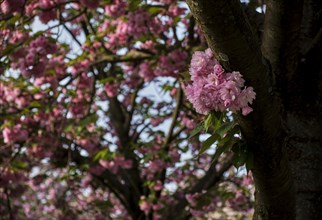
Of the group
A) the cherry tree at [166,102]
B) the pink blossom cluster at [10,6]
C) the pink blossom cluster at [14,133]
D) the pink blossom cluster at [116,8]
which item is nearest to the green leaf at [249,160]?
the cherry tree at [166,102]

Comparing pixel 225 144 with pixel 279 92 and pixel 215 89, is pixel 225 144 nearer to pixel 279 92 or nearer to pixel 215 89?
pixel 215 89

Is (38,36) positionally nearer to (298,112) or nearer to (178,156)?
(178,156)

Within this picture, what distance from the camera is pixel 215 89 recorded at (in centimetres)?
168

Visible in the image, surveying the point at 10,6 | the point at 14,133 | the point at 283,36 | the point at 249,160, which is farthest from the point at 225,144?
the point at 14,133

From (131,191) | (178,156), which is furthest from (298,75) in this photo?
(131,191)

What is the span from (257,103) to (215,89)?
0.18m

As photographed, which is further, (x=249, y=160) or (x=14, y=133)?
(x=14, y=133)

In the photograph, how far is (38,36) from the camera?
4.91 metres

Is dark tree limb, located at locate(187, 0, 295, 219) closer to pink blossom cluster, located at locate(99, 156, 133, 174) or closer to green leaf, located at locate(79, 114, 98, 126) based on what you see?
green leaf, located at locate(79, 114, 98, 126)

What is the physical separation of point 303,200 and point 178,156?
3.97 metres

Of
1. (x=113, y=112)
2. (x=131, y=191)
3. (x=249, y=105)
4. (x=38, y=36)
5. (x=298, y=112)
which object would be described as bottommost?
(x=249, y=105)

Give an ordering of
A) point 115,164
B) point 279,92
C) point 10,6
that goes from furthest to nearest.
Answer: point 115,164 < point 10,6 < point 279,92

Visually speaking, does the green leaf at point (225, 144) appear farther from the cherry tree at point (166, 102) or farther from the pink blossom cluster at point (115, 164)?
the pink blossom cluster at point (115, 164)

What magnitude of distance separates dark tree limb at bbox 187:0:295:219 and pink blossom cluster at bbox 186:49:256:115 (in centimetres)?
5
